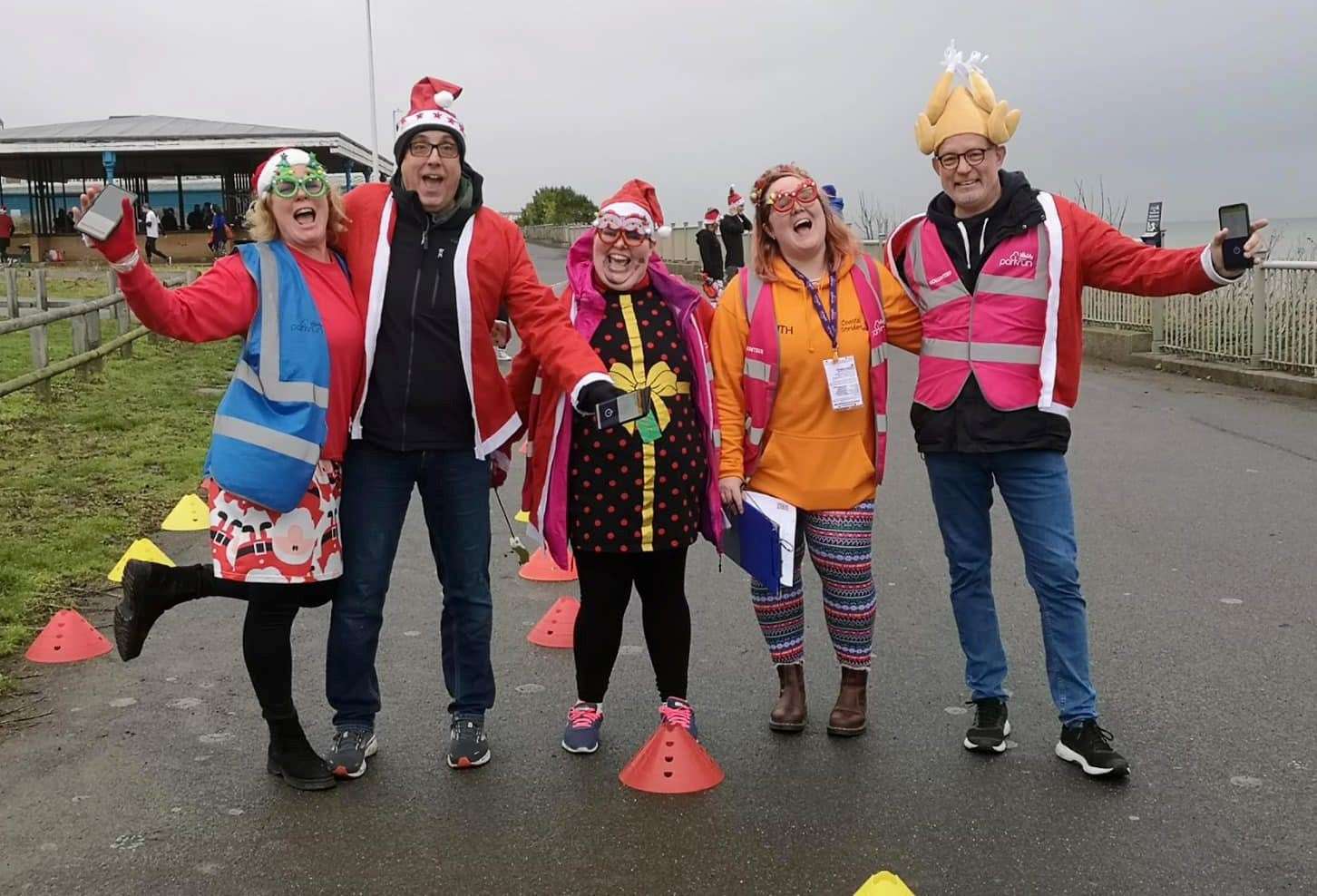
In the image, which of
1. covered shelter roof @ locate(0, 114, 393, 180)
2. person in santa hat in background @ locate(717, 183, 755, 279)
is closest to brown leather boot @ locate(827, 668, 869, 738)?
person in santa hat in background @ locate(717, 183, 755, 279)

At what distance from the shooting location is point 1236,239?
12.4ft

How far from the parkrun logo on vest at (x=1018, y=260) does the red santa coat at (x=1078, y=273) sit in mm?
61

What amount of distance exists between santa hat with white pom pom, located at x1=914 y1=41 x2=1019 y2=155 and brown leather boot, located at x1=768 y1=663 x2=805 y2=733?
181 cm

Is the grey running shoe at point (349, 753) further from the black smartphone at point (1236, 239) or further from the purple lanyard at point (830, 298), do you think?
the black smartphone at point (1236, 239)

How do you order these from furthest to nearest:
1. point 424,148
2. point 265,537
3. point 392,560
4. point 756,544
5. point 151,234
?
point 151,234 → point 756,544 → point 392,560 → point 424,148 → point 265,537

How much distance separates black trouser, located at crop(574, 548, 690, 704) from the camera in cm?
416

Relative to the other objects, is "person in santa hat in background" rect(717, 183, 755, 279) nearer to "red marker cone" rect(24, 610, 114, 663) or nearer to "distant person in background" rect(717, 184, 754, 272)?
"distant person in background" rect(717, 184, 754, 272)

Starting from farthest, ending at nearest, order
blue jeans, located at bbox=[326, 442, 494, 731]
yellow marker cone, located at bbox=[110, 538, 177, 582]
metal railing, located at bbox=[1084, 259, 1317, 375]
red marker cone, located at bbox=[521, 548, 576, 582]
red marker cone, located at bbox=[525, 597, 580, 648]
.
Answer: metal railing, located at bbox=[1084, 259, 1317, 375] < red marker cone, located at bbox=[521, 548, 576, 582] < yellow marker cone, located at bbox=[110, 538, 177, 582] < red marker cone, located at bbox=[525, 597, 580, 648] < blue jeans, located at bbox=[326, 442, 494, 731]

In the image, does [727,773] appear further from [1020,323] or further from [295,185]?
[295,185]

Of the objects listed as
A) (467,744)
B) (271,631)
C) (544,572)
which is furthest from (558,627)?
(271,631)

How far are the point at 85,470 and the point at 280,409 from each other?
586 centimetres

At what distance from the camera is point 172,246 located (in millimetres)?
39438

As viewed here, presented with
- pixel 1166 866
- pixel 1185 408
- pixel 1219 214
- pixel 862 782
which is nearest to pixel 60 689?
pixel 862 782

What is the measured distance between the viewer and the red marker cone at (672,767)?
12.8 ft
